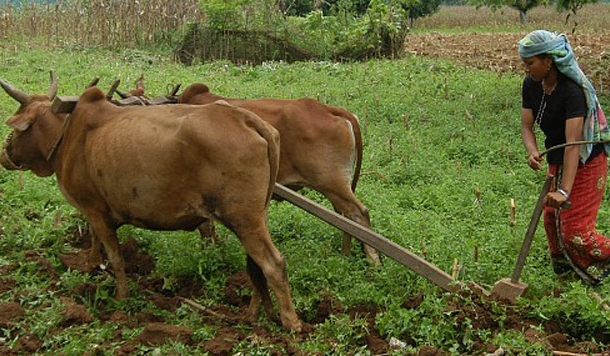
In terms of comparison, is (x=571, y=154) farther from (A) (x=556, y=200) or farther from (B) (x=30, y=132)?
(B) (x=30, y=132)

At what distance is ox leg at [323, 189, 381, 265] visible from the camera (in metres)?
6.96

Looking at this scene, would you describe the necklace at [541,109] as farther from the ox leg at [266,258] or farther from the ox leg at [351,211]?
the ox leg at [266,258]

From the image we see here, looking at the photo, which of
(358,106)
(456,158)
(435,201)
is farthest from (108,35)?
(435,201)

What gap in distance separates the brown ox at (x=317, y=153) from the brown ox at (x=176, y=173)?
1.37m

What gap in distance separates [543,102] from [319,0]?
16.9 meters

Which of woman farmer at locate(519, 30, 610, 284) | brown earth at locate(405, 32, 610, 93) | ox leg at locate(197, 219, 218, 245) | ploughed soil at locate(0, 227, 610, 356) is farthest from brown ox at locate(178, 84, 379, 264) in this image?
brown earth at locate(405, 32, 610, 93)

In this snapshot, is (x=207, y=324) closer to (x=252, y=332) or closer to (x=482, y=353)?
(x=252, y=332)

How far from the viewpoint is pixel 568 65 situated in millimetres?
5660

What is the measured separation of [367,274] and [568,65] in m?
2.20

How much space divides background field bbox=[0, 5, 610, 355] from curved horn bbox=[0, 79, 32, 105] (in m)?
1.32

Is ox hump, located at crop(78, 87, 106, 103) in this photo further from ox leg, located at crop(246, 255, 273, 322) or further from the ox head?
ox leg, located at crop(246, 255, 273, 322)

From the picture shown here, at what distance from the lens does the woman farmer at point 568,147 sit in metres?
5.61

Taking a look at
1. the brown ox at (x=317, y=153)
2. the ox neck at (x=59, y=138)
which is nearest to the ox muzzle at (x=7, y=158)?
the ox neck at (x=59, y=138)

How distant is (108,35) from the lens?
70.4 feet
